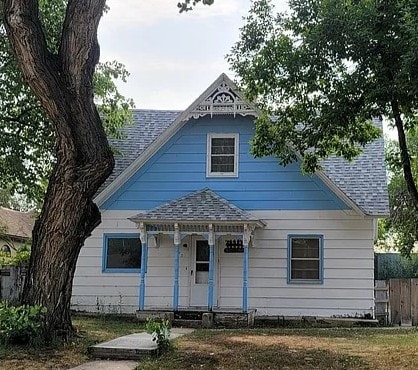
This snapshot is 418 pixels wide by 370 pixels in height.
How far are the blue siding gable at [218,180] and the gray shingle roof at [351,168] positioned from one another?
709mm

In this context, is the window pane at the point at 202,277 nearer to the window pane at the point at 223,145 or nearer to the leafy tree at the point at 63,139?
the window pane at the point at 223,145

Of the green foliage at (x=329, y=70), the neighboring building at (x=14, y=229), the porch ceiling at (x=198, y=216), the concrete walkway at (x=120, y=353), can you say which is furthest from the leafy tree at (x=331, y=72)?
the neighboring building at (x=14, y=229)

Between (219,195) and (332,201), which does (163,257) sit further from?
(332,201)

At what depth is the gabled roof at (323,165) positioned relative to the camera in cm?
A: 1588

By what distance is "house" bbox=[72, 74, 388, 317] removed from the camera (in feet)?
51.2

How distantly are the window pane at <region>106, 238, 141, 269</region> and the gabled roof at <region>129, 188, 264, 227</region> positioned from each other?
3.56 feet

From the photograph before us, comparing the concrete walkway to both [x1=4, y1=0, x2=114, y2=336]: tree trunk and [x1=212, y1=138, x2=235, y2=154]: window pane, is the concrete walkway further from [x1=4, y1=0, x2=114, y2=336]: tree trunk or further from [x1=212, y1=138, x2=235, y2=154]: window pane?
[x1=212, y1=138, x2=235, y2=154]: window pane

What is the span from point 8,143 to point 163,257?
5.25m

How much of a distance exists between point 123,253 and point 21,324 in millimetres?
7903

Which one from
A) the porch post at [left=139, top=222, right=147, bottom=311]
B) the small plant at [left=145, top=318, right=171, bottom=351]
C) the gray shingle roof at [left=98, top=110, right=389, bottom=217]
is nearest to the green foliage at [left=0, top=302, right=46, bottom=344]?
the small plant at [left=145, top=318, right=171, bottom=351]

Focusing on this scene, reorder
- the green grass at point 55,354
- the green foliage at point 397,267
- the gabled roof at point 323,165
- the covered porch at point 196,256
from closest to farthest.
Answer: the green grass at point 55,354 → the covered porch at point 196,256 → the gabled roof at point 323,165 → the green foliage at point 397,267

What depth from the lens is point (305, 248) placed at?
52.9ft

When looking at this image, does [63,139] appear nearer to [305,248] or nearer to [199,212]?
[199,212]

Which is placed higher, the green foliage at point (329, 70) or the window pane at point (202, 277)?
the green foliage at point (329, 70)
